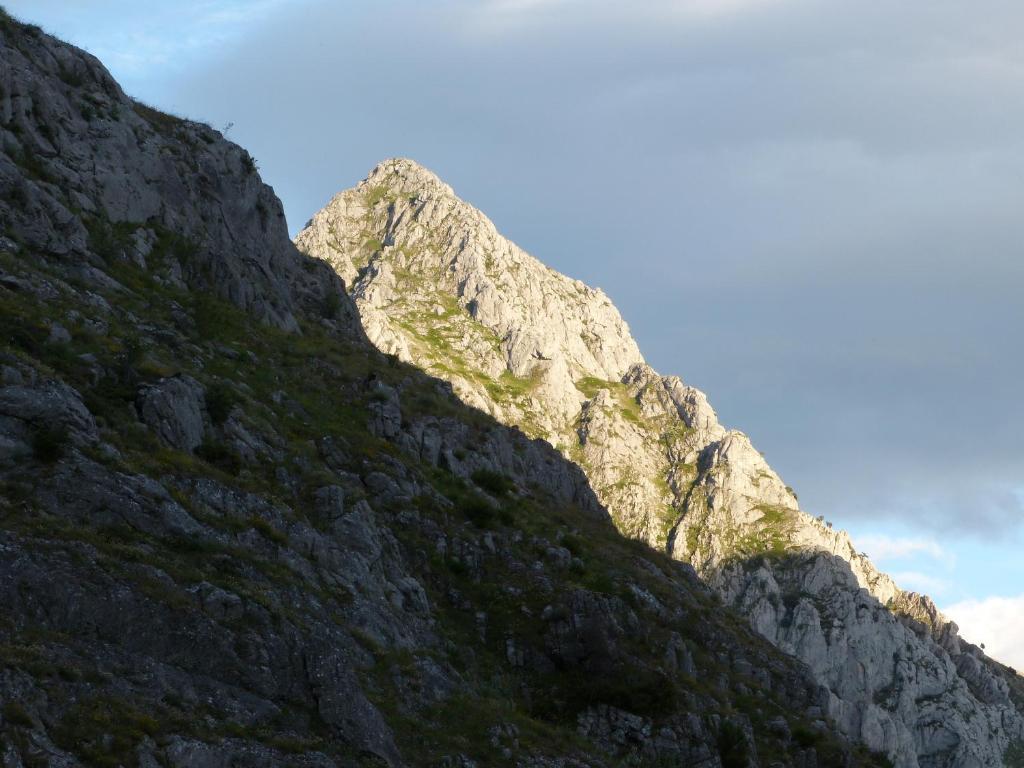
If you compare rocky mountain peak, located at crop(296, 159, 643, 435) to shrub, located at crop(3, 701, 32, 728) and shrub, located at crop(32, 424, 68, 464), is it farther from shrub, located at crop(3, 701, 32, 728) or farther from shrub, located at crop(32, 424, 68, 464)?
shrub, located at crop(3, 701, 32, 728)

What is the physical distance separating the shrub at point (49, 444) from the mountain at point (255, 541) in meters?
0.09

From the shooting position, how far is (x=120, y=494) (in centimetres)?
2970

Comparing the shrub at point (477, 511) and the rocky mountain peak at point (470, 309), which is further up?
the rocky mountain peak at point (470, 309)

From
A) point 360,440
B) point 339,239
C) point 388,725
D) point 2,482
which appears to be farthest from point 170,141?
point 339,239

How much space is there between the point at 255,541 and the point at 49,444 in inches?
276

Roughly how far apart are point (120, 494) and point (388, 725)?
33.2 ft

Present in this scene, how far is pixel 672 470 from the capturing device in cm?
16025

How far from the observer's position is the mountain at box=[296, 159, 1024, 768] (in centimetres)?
13588

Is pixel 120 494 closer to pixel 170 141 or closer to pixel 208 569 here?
pixel 208 569

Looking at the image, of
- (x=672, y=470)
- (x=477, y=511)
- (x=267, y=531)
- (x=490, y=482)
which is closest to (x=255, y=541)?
(x=267, y=531)

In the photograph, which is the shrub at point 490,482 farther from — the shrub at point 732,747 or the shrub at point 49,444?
the shrub at point 49,444

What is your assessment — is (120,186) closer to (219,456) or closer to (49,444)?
(219,456)

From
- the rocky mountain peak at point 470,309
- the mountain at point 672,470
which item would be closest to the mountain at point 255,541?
the mountain at point 672,470

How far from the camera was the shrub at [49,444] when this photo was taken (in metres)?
29.2
